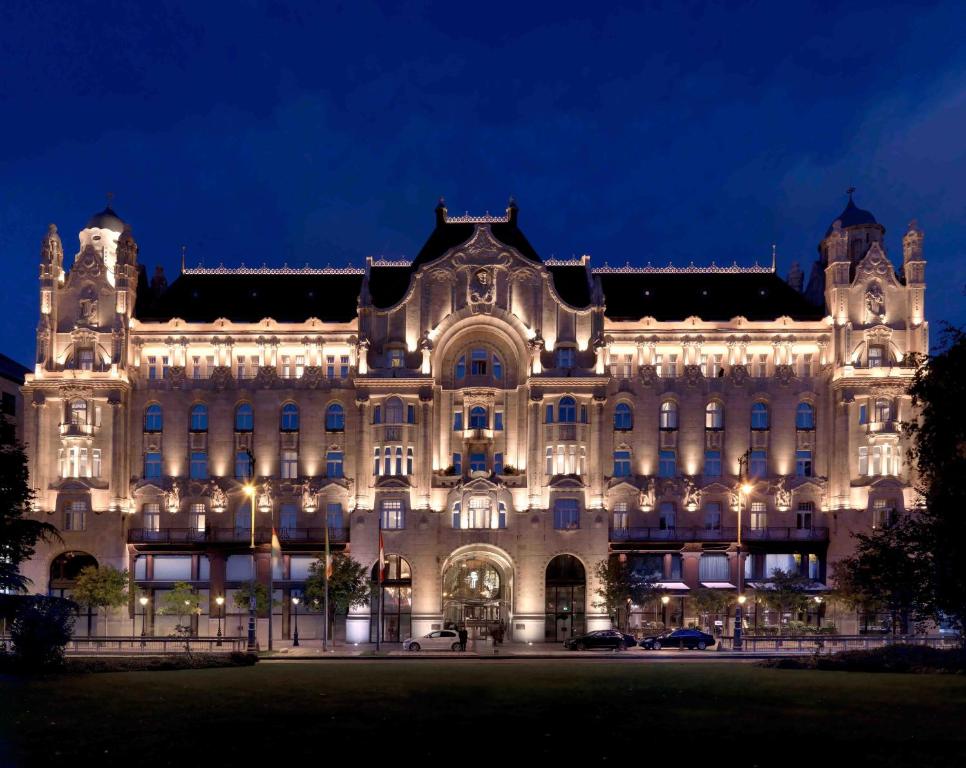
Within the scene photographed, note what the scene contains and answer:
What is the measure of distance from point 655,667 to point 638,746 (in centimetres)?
2631

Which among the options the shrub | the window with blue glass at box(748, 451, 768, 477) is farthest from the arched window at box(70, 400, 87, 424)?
the window with blue glass at box(748, 451, 768, 477)

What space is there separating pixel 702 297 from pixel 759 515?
2046 centimetres

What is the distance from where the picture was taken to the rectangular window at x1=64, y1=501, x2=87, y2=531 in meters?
99.5

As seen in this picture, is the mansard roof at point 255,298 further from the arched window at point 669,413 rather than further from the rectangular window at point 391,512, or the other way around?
the arched window at point 669,413

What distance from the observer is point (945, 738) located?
33.5 metres

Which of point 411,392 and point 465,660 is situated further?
point 411,392

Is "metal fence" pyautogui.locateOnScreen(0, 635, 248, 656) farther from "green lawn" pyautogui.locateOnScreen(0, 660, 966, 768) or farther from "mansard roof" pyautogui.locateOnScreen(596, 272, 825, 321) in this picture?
"mansard roof" pyautogui.locateOnScreen(596, 272, 825, 321)

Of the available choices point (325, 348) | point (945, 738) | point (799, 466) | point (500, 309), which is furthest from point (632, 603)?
point (945, 738)

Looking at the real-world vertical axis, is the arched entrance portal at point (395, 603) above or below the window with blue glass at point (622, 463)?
below

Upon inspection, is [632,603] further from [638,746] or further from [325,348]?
[638,746]

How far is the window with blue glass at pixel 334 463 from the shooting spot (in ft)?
337

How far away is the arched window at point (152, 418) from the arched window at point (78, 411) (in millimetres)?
4997

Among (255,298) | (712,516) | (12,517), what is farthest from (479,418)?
(12,517)

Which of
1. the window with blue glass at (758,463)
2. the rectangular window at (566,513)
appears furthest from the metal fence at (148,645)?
the window with blue glass at (758,463)
